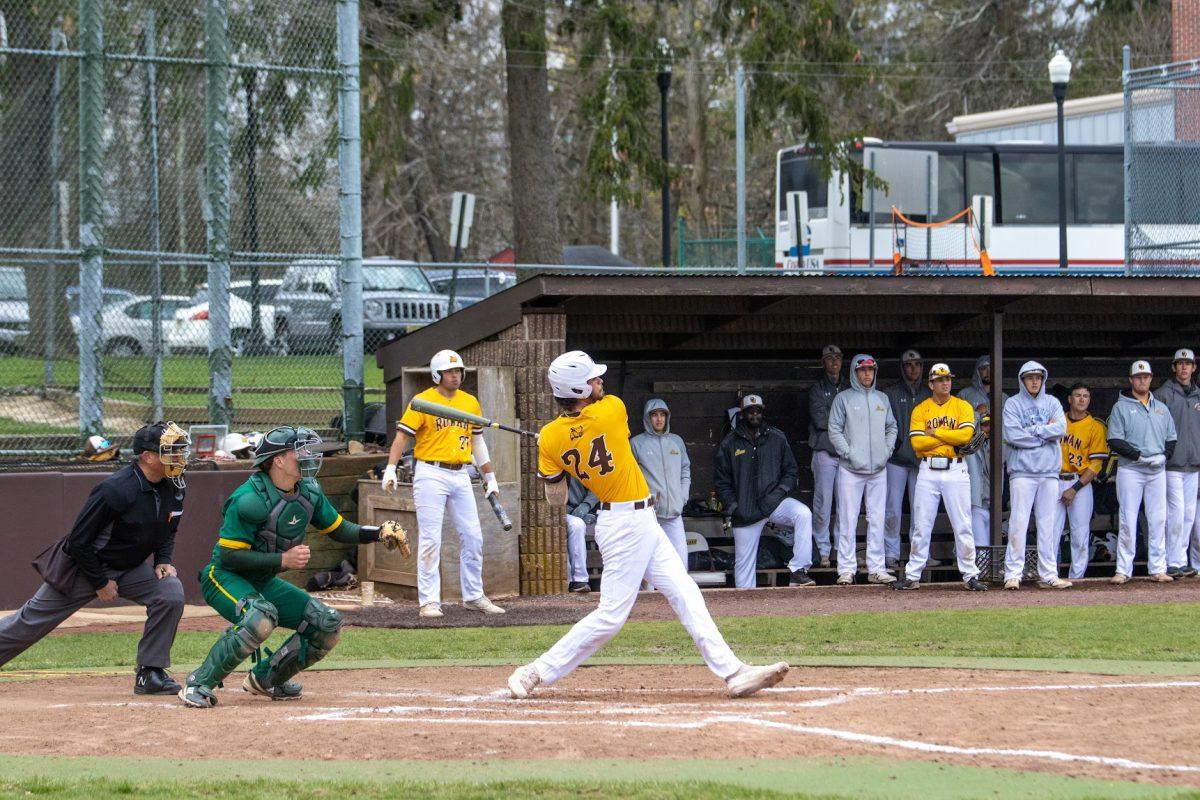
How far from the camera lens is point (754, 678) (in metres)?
7.74

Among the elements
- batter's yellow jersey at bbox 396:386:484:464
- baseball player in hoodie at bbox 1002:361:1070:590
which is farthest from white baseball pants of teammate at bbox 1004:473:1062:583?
batter's yellow jersey at bbox 396:386:484:464

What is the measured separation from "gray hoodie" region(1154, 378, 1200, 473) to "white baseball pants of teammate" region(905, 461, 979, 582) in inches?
83.2

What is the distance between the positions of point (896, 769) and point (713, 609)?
622cm

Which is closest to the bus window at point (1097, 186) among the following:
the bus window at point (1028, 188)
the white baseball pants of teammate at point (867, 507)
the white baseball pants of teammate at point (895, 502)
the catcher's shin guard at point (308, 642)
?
the bus window at point (1028, 188)

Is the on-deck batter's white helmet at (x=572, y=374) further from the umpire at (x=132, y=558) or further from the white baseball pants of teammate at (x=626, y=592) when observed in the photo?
the umpire at (x=132, y=558)

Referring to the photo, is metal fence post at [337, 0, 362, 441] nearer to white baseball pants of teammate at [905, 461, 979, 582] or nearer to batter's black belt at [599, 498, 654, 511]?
white baseball pants of teammate at [905, 461, 979, 582]

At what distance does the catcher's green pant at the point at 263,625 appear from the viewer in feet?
25.4

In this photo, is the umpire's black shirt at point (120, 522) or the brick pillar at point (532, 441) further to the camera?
the brick pillar at point (532, 441)

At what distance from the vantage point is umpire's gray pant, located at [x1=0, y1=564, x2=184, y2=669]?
335 inches

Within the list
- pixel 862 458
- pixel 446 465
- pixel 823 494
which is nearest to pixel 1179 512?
pixel 862 458

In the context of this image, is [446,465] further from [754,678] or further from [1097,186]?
[1097,186]

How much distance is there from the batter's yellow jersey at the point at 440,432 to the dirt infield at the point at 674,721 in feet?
10.9

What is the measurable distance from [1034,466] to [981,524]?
124 cm

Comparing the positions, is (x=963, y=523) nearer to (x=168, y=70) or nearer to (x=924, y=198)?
(x=924, y=198)
